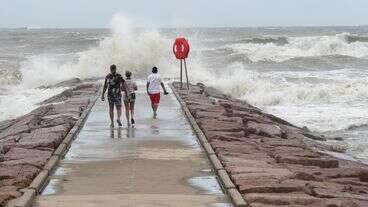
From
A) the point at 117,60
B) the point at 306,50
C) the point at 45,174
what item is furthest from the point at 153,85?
the point at 306,50

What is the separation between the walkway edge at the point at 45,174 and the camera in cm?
655

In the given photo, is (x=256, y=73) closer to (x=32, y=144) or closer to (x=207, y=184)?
(x=32, y=144)

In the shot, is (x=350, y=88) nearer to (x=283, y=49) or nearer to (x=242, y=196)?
(x=242, y=196)

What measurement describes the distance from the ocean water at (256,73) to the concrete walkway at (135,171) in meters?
4.46

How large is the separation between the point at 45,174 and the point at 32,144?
243cm

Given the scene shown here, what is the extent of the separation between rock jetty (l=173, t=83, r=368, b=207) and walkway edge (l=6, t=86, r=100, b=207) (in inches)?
87.6

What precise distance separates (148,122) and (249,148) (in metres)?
3.40

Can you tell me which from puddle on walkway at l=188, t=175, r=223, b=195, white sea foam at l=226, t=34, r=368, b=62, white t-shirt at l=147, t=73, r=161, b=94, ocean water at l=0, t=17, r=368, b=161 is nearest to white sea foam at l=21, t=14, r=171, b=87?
ocean water at l=0, t=17, r=368, b=161

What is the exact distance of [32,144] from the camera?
1018 cm

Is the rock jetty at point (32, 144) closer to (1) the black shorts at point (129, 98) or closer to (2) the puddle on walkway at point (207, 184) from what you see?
(1) the black shorts at point (129, 98)

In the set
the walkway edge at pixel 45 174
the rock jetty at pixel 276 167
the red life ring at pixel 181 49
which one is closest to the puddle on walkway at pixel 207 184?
the rock jetty at pixel 276 167

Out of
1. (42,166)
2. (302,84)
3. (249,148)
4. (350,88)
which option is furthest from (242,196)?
(302,84)

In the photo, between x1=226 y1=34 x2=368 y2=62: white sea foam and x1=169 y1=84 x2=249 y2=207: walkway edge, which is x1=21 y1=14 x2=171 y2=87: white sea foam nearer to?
x1=226 y1=34 x2=368 y2=62: white sea foam

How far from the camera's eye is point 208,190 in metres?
7.41
